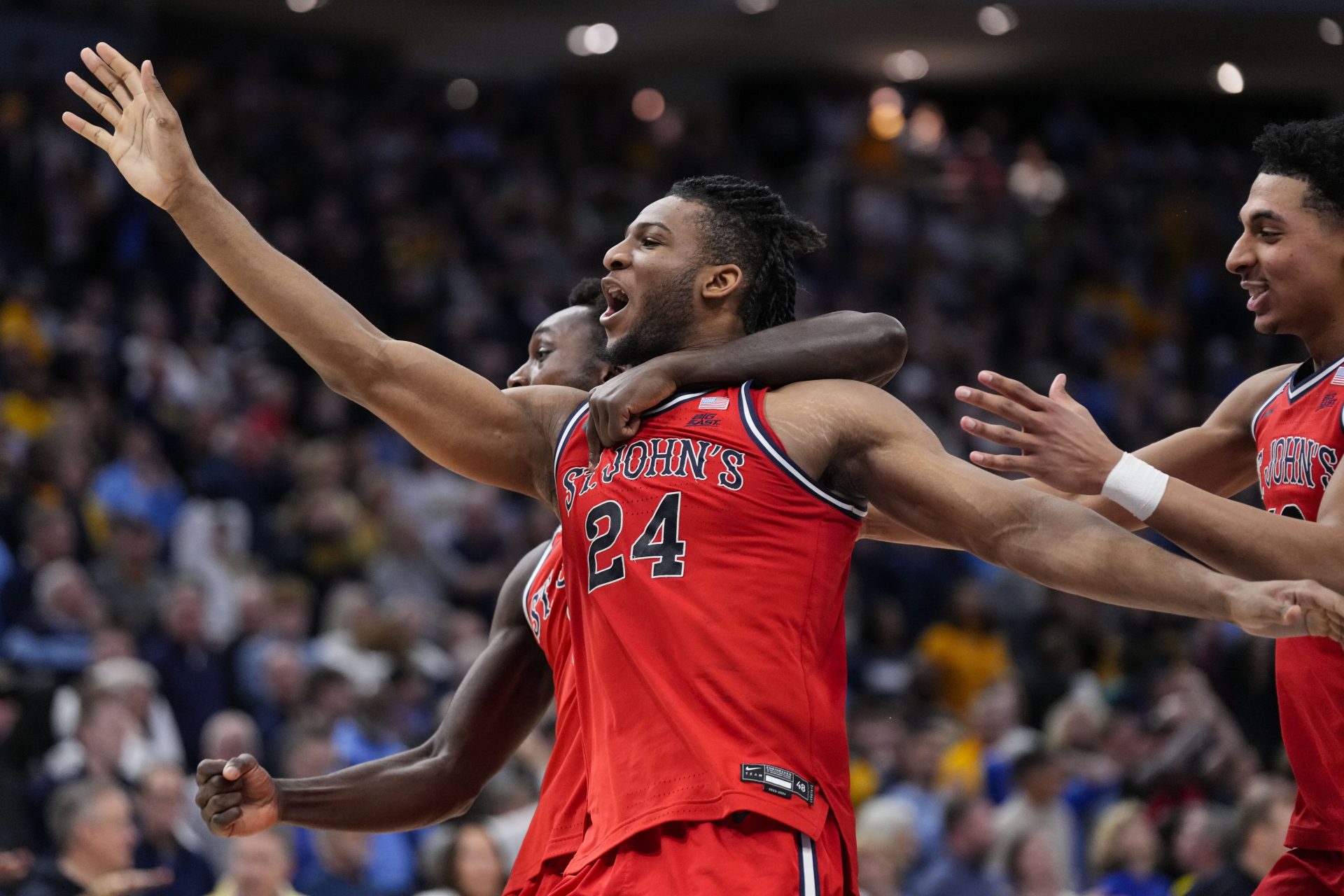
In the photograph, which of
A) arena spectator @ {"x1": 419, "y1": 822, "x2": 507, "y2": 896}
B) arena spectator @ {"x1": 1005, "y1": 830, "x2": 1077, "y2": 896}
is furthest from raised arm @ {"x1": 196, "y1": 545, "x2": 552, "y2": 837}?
arena spectator @ {"x1": 1005, "y1": 830, "x2": 1077, "y2": 896}

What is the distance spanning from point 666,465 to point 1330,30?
1761 centimetres

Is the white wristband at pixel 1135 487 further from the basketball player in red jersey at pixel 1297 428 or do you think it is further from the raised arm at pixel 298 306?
the raised arm at pixel 298 306

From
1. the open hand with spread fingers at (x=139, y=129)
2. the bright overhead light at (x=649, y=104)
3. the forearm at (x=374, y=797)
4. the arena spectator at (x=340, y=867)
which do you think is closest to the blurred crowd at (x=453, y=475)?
the arena spectator at (x=340, y=867)

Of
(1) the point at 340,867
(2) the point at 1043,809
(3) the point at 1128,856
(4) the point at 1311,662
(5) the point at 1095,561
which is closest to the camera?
(5) the point at 1095,561

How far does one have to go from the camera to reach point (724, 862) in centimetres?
327

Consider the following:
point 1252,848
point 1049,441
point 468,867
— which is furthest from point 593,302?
point 1252,848

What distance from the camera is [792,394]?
3633 millimetres

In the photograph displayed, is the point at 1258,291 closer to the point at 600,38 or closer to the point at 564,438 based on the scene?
the point at 564,438

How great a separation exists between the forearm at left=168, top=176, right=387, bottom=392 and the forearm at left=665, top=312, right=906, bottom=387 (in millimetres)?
722

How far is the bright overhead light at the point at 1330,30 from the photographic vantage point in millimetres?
18609

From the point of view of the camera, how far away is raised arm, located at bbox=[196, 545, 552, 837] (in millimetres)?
4293

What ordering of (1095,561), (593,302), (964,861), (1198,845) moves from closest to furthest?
(1095,561)
(593,302)
(1198,845)
(964,861)

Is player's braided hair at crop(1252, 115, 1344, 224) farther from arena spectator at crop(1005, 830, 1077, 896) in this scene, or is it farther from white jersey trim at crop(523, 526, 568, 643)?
arena spectator at crop(1005, 830, 1077, 896)

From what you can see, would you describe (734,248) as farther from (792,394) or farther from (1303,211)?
(1303,211)
